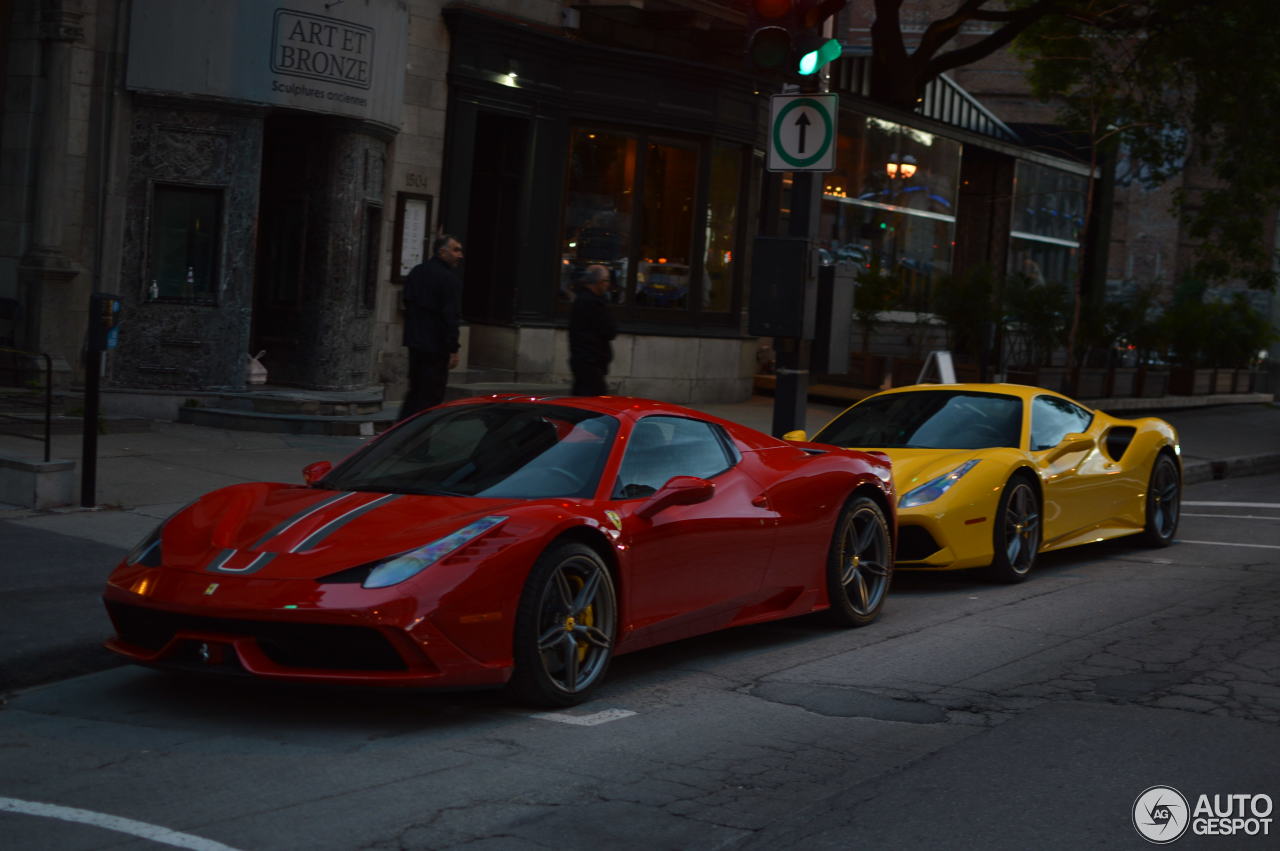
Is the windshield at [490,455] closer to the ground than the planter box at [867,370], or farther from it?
closer to the ground

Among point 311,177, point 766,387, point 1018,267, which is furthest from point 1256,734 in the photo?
point 1018,267

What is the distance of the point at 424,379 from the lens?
544 inches

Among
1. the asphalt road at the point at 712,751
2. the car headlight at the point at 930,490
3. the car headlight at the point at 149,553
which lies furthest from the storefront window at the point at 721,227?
the car headlight at the point at 149,553

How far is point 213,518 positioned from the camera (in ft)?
22.5

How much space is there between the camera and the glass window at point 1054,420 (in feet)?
37.3

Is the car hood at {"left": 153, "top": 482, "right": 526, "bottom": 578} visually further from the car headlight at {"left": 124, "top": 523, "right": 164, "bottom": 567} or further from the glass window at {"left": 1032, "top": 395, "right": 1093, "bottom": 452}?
the glass window at {"left": 1032, "top": 395, "right": 1093, "bottom": 452}

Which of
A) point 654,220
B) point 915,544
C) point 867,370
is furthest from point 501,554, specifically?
point 867,370

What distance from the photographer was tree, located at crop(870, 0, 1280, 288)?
23.8 meters

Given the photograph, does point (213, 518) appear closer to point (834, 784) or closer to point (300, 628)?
point (300, 628)

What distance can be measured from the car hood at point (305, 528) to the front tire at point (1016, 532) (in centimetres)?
455

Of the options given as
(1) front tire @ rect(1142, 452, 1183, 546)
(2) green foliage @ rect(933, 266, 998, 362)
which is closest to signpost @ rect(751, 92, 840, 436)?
(1) front tire @ rect(1142, 452, 1183, 546)

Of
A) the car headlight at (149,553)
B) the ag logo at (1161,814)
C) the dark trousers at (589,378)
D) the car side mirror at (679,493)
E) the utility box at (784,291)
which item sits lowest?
the ag logo at (1161,814)

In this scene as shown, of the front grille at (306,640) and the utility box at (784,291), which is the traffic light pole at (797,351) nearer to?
the utility box at (784,291)

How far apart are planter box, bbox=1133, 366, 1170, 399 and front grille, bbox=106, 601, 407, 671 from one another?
74.4 feet
